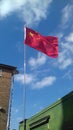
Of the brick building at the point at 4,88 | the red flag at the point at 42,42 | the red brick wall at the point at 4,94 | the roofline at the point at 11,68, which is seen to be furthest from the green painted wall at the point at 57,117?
the roofline at the point at 11,68

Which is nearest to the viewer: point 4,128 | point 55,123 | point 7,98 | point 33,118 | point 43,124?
point 55,123

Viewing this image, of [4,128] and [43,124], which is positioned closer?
[43,124]

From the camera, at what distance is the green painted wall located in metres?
16.6

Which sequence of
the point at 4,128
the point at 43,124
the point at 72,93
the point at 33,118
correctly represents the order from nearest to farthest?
the point at 72,93, the point at 43,124, the point at 33,118, the point at 4,128

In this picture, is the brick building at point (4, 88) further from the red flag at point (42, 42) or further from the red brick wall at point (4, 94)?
the red flag at point (42, 42)

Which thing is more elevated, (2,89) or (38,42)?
(2,89)

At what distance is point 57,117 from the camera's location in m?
17.9

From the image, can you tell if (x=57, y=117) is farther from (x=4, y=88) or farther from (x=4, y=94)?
(x=4, y=88)

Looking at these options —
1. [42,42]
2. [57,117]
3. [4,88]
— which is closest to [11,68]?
[4,88]

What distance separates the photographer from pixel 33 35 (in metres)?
20.6

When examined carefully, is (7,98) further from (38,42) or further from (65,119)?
(65,119)

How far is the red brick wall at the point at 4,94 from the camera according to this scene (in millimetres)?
39844

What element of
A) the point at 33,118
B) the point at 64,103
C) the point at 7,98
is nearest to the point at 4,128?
the point at 7,98

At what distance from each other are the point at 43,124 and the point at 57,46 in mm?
5504
